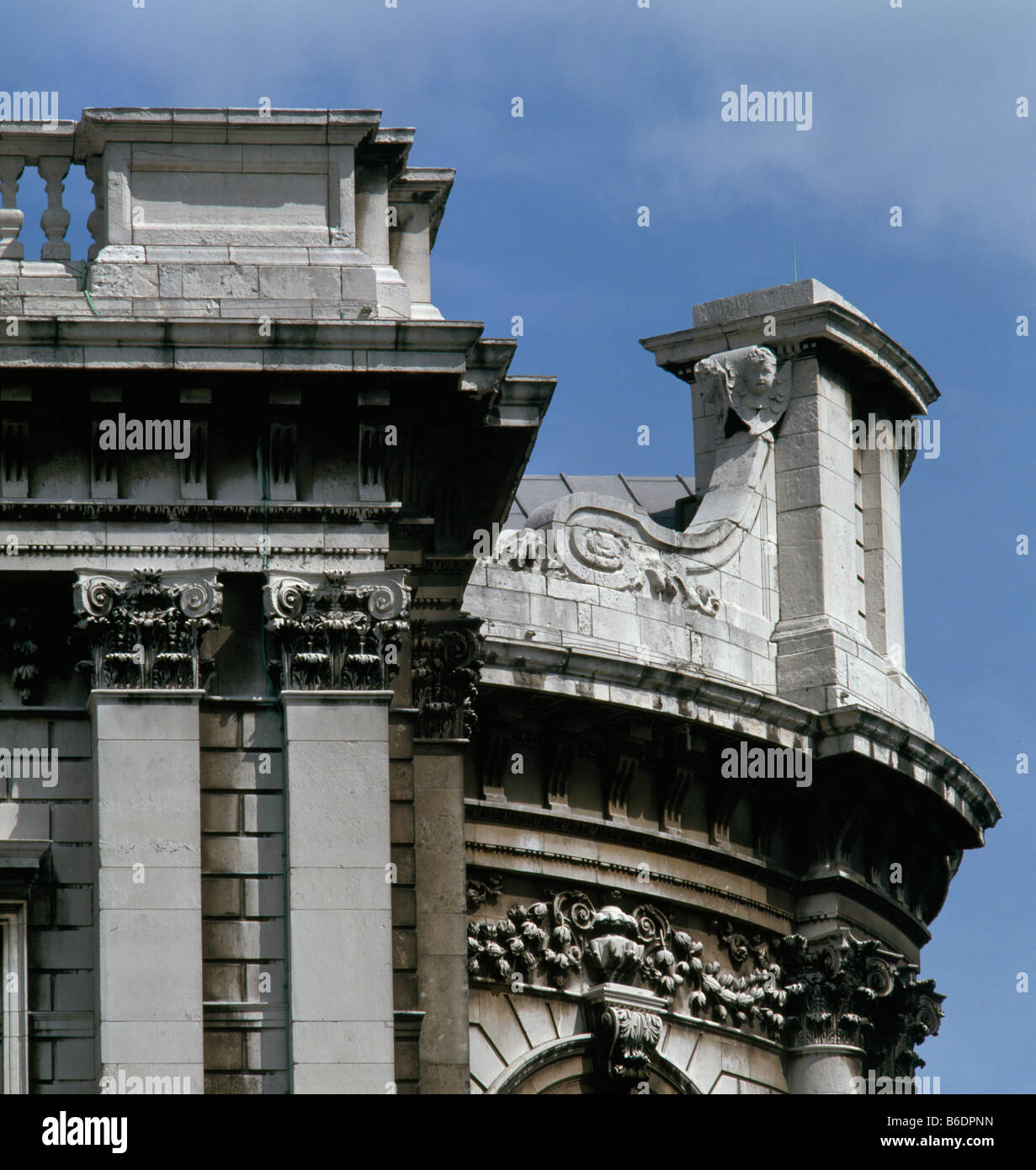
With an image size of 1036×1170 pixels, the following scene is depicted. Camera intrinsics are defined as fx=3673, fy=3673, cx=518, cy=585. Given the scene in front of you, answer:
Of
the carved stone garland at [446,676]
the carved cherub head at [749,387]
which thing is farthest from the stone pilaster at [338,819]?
the carved cherub head at [749,387]

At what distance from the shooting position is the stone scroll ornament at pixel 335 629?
111ft

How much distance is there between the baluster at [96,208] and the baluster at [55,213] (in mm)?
210

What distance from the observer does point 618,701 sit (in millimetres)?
43312

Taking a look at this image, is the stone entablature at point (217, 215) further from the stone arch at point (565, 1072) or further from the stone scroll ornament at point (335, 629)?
the stone arch at point (565, 1072)

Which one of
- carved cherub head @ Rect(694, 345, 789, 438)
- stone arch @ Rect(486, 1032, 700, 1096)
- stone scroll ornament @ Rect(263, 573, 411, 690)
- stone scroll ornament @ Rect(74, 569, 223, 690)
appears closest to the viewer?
stone scroll ornament @ Rect(74, 569, 223, 690)

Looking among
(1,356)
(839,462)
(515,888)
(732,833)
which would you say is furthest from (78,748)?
(839,462)

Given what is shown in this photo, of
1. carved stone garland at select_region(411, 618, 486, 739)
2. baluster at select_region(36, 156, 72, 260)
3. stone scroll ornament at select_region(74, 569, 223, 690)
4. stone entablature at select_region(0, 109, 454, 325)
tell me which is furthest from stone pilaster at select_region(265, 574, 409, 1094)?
baluster at select_region(36, 156, 72, 260)

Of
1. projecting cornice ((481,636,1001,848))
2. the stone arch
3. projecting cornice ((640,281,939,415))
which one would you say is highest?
projecting cornice ((640,281,939,415))

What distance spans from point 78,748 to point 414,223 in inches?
265


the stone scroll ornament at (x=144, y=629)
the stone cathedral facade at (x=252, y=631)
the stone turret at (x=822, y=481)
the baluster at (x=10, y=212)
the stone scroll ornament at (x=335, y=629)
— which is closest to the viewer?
the stone cathedral facade at (x=252, y=631)

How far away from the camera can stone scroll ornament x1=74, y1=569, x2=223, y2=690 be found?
33.8 m

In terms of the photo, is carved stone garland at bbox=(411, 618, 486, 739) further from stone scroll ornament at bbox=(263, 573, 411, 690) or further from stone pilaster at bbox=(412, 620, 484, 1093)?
stone scroll ornament at bbox=(263, 573, 411, 690)

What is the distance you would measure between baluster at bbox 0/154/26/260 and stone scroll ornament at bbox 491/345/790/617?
30.9ft
